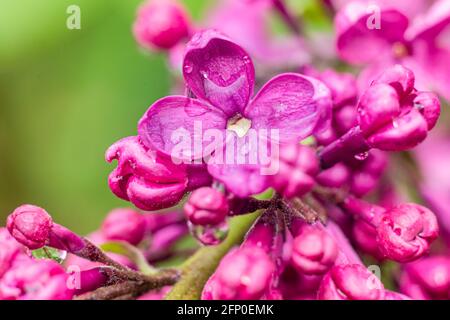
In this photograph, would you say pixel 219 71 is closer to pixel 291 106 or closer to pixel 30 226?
pixel 291 106

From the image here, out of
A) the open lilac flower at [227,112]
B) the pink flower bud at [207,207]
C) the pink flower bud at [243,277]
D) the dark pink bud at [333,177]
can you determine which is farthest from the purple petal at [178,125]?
the dark pink bud at [333,177]

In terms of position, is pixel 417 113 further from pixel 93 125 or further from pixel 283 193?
pixel 93 125

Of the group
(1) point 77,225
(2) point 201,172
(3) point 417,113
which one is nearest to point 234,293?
(2) point 201,172

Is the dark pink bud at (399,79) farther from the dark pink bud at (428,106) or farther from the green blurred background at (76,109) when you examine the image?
the green blurred background at (76,109)

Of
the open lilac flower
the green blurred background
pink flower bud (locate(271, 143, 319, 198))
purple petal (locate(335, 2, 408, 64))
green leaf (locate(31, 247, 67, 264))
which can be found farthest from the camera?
the green blurred background

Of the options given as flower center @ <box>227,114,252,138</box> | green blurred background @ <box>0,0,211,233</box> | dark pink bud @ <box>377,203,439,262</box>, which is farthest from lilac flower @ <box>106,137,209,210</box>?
green blurred background @ <box>0,0,211,233</box>

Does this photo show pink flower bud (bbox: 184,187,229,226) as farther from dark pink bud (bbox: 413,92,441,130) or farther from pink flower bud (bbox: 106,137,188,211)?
dark pink bud (bbox: 413,92,441,130)

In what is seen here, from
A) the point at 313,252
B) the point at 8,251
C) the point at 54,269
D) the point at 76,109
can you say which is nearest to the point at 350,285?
the point at 313,252
